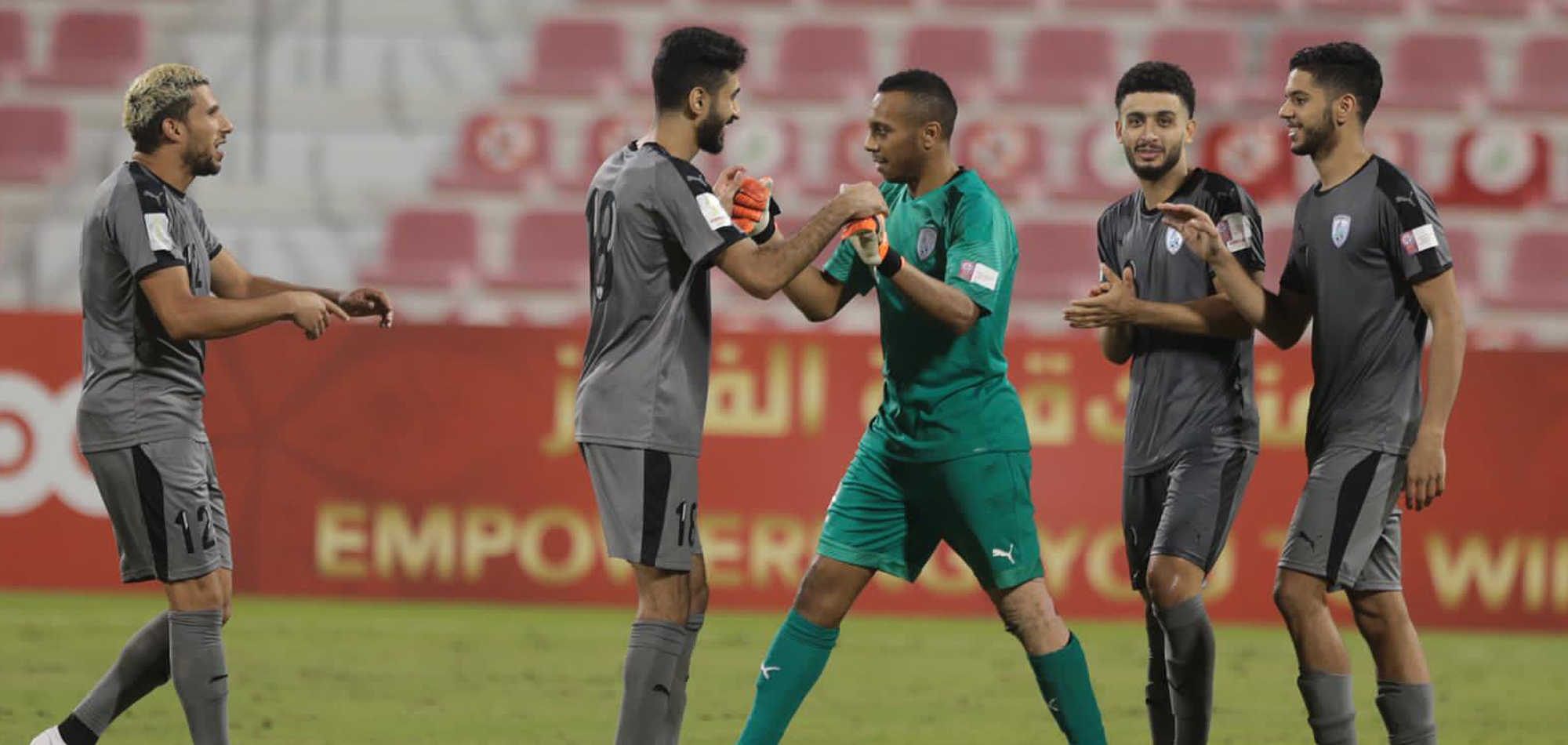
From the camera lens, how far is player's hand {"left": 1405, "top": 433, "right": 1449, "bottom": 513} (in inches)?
180

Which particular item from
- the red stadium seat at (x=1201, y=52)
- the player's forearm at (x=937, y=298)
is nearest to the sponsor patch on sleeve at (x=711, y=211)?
the player's forearm at (x=937, y=298)

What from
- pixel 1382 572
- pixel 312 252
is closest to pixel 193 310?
pixel 1382 572

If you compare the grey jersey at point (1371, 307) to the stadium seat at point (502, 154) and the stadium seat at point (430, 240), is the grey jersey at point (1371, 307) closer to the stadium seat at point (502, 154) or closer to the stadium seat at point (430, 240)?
the stadium seat at point (430, 240)

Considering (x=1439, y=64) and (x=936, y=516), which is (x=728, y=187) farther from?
(x=1439, y=64)

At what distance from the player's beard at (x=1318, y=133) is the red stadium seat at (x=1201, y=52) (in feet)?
32.1

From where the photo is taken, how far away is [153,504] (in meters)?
4.78

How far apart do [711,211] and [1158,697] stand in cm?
214

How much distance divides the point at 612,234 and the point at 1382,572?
232cm

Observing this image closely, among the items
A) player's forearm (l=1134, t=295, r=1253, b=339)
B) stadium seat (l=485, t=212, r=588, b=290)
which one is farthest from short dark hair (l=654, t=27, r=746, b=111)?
stadium seat (l=485, t=212, r=588, b=290)

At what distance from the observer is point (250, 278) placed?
17.8ft

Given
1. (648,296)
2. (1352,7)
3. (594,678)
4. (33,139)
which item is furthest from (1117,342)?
(33,139)

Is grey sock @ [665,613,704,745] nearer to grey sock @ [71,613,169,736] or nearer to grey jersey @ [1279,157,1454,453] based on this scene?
grey sock @ [71,613,169,736]

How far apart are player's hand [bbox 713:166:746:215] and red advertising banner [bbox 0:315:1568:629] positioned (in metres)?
4.69

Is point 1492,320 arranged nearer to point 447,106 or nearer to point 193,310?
point 447,106
